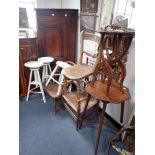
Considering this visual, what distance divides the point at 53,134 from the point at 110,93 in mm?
979

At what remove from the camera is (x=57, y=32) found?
2.54 m

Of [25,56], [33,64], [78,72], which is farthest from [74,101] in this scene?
[25,56]

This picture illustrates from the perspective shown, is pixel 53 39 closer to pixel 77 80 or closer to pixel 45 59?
pixel 45 59

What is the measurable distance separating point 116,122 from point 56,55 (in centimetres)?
150

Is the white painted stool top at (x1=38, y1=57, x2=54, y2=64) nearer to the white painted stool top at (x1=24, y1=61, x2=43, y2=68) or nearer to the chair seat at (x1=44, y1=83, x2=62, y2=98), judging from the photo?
the white painted stool top at (x1=24, y1=61, x2=43, y2=68)

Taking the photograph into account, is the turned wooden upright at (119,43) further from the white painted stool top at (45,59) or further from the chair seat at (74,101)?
the white painted stool top at (45,59)

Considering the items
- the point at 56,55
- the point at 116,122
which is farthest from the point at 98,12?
the point at 116,122

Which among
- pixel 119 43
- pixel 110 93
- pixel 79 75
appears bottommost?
pixel 110 93

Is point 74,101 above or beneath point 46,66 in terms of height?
beneath

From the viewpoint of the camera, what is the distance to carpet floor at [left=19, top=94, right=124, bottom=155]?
1.69 m

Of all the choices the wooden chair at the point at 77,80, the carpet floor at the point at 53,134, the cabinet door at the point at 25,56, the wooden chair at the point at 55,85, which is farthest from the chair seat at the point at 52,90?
the cabinet door at the point at 25,56
